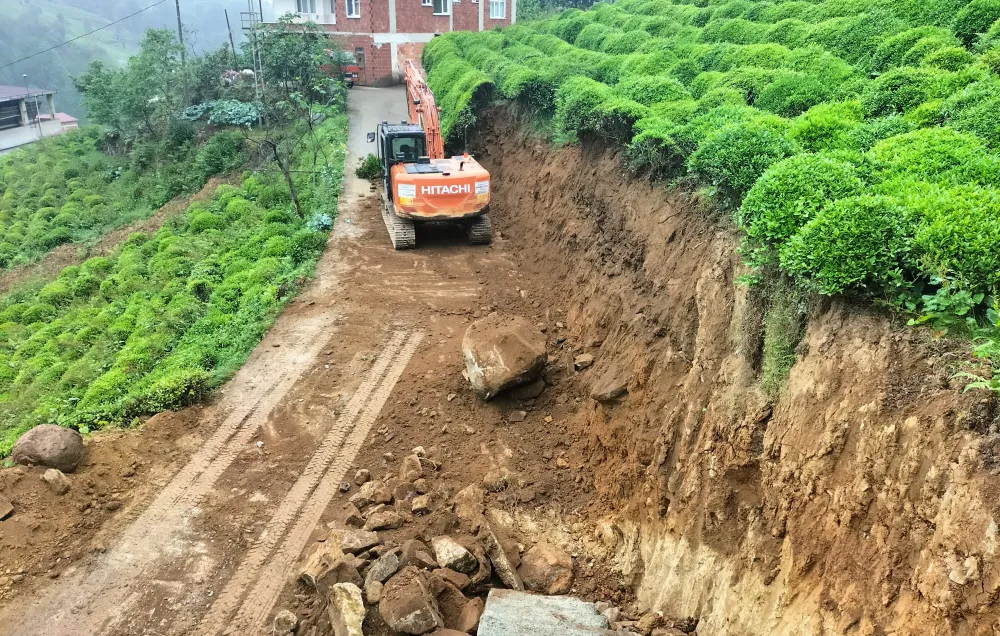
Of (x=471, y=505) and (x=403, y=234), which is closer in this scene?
(x=471, y=505)

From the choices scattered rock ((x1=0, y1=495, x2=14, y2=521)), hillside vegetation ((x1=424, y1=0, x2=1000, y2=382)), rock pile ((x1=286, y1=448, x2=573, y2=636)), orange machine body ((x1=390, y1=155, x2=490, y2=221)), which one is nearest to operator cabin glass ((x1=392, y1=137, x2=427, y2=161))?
orange machine body ((x1=390, y1=155, x2=490, y2=221))

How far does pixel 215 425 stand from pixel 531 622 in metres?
6.80

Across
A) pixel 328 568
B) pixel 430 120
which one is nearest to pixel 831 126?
pixel 328 568

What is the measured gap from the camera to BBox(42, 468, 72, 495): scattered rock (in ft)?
30.7

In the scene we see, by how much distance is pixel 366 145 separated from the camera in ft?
84.6

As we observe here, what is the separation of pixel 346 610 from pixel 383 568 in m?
0.64

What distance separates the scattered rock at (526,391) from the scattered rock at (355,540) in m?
3.46

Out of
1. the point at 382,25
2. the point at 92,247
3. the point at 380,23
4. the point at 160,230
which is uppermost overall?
the point at 380,23

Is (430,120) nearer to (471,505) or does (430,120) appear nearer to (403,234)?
(403,234)

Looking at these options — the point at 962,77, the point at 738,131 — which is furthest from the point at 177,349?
the point at 962,77

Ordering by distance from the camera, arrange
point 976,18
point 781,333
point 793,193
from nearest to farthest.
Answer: point 781,333
point 793,193
point 976,18

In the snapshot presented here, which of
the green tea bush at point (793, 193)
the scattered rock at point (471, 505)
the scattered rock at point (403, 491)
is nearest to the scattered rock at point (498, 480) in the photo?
the scattered rock at point (471, 505)

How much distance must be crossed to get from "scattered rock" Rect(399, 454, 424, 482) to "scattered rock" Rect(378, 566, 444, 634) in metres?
2.58

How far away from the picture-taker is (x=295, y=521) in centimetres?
908
